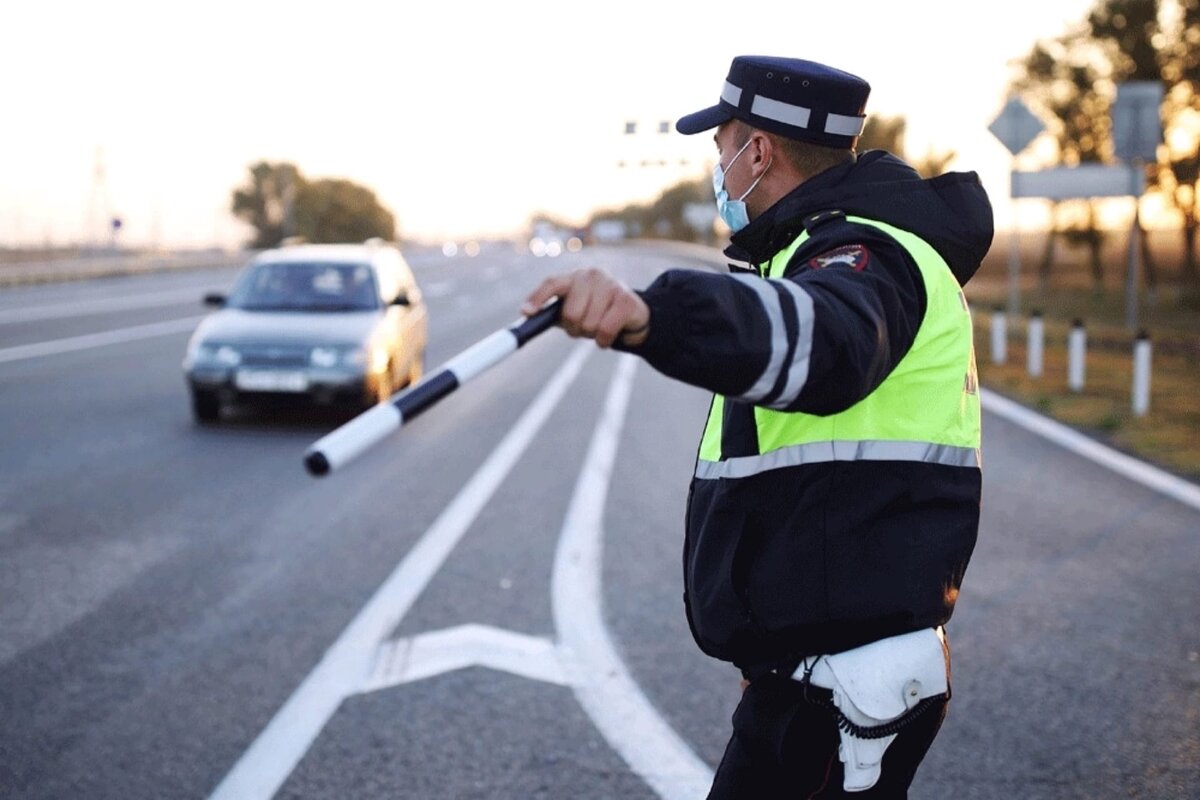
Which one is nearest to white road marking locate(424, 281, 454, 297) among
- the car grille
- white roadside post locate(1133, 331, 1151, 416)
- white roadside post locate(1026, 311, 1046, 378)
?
Answer: white roadside post locate(1026, 311, 1046, 378)

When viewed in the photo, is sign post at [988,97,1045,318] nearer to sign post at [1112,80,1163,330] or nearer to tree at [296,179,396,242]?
sign post at [1112,80,1163,330]

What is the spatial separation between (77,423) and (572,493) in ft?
18.8

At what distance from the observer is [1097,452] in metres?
11.3

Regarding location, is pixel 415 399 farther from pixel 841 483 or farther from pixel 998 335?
pixel 998 335

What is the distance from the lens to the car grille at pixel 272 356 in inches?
497

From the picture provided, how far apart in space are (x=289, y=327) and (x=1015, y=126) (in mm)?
11728

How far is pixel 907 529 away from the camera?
2.30m

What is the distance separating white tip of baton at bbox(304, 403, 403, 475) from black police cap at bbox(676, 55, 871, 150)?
Result: 92cm

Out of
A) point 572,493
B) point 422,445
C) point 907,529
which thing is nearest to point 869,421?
point 907,529

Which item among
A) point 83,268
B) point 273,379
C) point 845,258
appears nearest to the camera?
point 845,258

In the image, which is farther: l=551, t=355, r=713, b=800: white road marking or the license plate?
the license plate

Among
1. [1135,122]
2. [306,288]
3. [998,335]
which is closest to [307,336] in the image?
[306,288]

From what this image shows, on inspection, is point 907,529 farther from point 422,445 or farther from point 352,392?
point 352,392

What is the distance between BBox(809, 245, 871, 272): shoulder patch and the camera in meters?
2.12
